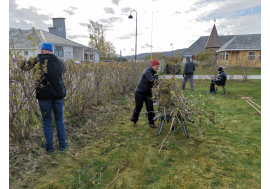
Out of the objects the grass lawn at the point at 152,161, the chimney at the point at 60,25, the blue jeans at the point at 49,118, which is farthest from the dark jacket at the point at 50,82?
the chimney at the point at 60,25

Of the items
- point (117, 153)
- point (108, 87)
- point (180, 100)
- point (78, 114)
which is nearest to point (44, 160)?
point (117, 153)

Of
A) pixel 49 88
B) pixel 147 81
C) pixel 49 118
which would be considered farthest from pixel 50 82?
pixel 147 81

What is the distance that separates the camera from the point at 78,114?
484cm

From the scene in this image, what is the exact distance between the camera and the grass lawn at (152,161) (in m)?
2.59

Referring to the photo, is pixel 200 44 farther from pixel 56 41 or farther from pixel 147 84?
pixel 147 84

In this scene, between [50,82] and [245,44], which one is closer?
[50,82]

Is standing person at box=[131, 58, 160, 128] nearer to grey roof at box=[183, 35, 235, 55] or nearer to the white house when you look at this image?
the white house

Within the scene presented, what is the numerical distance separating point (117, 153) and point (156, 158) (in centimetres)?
74

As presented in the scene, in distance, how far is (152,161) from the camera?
123 inches

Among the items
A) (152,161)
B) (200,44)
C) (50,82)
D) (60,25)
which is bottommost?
(152,161)

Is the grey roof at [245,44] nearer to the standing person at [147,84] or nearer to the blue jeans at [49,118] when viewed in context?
the standing person at [147,84]

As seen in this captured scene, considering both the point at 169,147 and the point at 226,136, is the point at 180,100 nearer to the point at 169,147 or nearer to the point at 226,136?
the point at 169,147

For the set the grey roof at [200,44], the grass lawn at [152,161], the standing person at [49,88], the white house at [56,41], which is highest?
the grey roof at [200,44]

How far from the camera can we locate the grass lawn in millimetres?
2588
